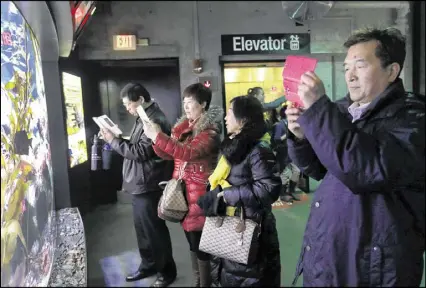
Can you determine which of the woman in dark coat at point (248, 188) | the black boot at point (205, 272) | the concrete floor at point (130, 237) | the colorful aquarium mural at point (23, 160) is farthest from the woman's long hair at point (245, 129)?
the colorful aquarium mural at point (23, 160)

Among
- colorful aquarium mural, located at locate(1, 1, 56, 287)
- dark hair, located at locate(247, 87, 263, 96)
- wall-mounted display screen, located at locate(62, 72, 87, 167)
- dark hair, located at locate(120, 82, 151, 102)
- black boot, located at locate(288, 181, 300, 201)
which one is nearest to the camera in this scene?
colorful aquarium mural, located at locate(1, 1, 56, 287)

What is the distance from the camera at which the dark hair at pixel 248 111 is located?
1.01m

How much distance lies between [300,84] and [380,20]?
359 millimetres

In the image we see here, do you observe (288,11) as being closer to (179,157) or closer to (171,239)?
(179,157)

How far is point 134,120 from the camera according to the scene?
0.91m

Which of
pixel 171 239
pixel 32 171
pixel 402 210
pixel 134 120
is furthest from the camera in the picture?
pixel 171 239

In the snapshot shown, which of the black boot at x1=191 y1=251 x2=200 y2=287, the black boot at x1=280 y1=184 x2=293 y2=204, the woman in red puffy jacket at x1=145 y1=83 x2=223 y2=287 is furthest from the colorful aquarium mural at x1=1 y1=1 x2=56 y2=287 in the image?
the black boot at x1=280 y1=184 x2=293 y2=204

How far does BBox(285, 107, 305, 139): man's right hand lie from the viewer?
81 centimetres

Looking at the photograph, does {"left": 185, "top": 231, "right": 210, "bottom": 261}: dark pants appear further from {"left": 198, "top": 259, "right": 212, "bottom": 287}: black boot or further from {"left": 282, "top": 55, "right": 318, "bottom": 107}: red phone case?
{"left": 282, "top": 55, "right": 318, "bottom": 107}: red phone case

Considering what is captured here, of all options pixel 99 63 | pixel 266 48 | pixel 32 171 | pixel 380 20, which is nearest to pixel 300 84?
pixel 266 48

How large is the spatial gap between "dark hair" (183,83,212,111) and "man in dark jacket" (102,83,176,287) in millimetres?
87

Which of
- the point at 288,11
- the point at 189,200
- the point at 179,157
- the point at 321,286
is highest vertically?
the point at 288,11

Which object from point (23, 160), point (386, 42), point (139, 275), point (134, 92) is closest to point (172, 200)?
point (139, 275)

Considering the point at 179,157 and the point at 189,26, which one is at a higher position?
the point at 189,26
